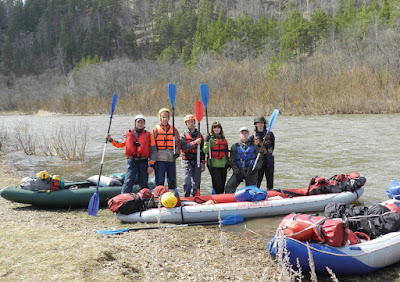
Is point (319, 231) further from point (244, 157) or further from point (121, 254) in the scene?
point (244, 157)

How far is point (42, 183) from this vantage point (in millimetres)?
5340

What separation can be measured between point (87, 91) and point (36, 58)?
35.1m

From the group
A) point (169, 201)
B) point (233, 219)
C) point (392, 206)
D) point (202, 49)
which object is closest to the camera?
point (392, 206)

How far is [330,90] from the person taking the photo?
54.4ft

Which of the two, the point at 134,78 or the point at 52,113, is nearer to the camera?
the point at 52,113

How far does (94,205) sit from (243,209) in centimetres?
209

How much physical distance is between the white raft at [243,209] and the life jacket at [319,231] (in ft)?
3.87

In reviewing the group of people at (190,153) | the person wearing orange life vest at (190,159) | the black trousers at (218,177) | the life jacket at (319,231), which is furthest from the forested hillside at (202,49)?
the life jacket at (319,231)

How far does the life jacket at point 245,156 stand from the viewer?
532 cm

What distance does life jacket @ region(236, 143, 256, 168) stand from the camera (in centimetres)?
532

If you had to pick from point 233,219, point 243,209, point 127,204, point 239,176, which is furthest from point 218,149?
point 127,204

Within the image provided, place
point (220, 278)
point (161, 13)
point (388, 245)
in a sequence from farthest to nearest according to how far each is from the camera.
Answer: point (161, 13) < point (388, 245) < point (220, 278)

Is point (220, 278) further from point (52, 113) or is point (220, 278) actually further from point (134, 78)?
point (134, 78)

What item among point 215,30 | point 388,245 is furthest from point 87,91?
point 388,245
